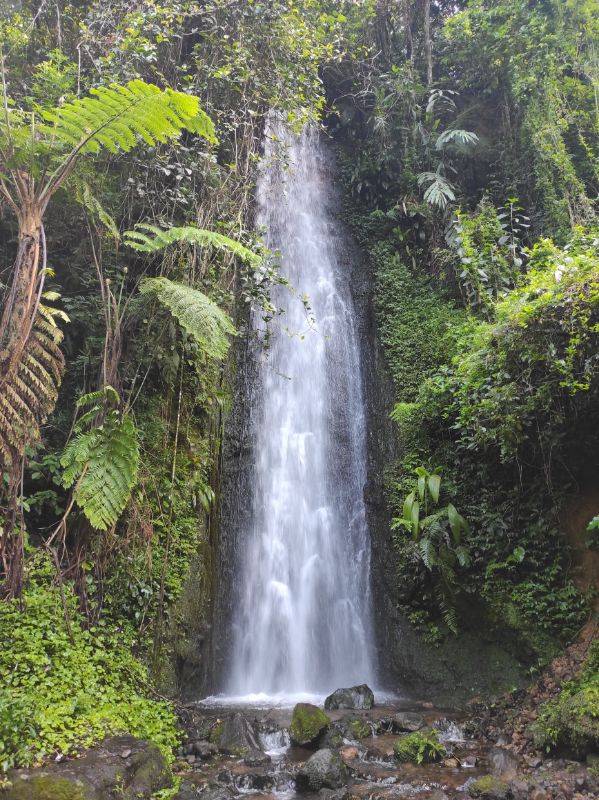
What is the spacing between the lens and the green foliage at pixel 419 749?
4.63 metres

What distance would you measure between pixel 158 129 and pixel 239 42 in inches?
160

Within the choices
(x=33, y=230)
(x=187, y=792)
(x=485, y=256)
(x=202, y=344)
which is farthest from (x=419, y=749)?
(x=485, y=256)

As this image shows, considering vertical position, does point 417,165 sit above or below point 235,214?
above

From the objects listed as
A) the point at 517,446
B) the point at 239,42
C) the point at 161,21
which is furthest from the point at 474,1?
the point at 517,446

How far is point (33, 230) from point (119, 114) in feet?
4.55

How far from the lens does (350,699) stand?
5969mm

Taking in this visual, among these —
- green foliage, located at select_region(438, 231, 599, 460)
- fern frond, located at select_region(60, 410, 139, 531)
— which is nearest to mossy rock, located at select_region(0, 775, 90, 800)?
fern frond, located at select_region(60, 410, 139, 531)

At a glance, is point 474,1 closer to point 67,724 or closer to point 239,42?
point 239,42

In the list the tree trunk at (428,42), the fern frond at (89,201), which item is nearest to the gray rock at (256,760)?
the fern frond at (89,201)

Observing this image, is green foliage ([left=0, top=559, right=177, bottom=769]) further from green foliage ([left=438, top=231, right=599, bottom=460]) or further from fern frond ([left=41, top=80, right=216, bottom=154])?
green foliage ([left=438, top=231, right=599, bottom=460])

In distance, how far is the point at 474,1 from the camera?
11.8 metres

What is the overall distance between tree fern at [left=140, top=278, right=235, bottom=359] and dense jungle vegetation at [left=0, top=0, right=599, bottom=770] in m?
0.04

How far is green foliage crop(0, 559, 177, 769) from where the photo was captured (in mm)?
3703

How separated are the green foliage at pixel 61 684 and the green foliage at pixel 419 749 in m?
1.96
